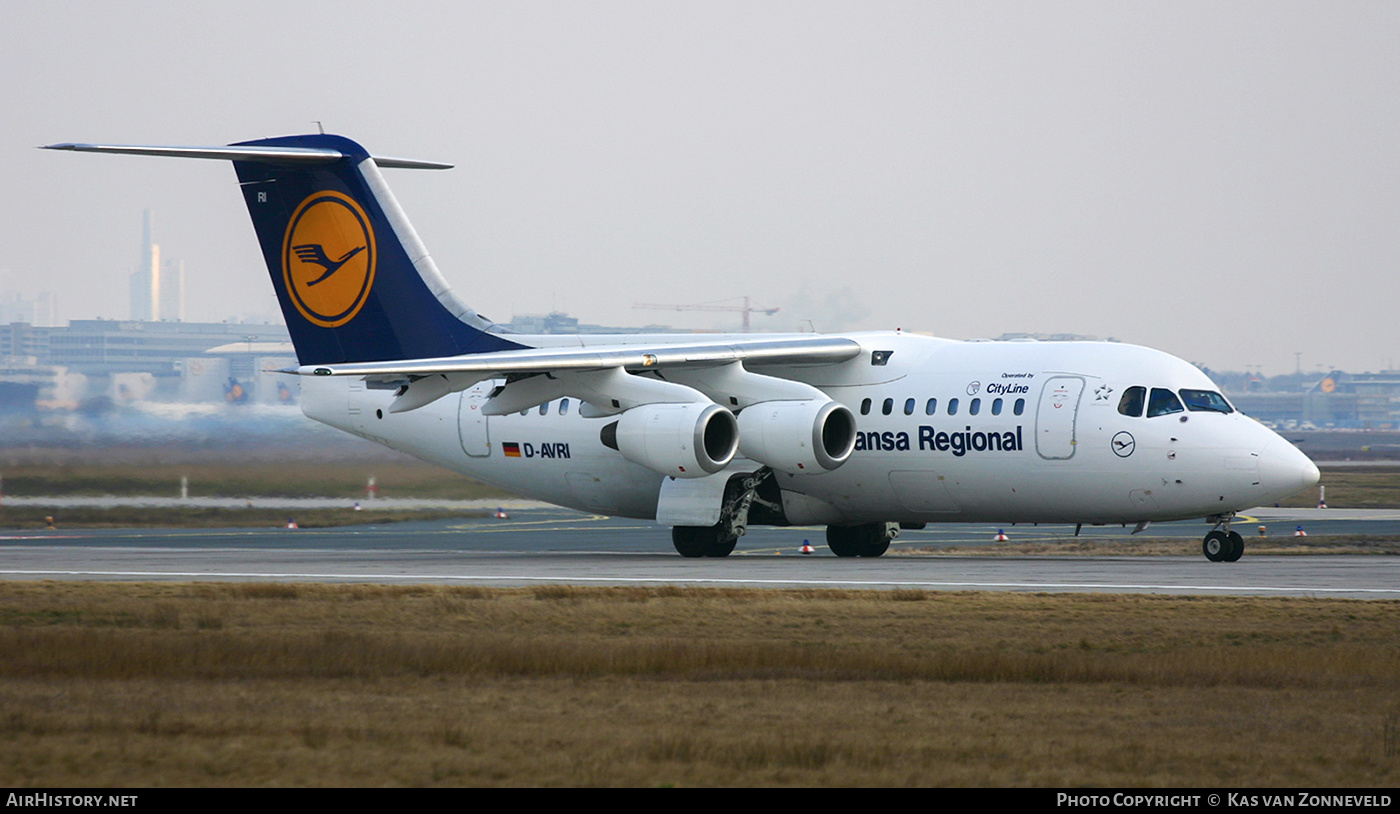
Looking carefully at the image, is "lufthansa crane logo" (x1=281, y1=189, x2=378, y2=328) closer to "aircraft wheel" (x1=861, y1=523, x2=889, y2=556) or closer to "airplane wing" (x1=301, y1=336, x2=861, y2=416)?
"airplane wing" (x1=301, y1=336, x2=861, y2=416)

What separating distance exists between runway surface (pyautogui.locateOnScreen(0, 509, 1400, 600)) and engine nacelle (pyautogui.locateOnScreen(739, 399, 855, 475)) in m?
1.58

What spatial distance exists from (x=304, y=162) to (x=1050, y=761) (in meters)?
21.8

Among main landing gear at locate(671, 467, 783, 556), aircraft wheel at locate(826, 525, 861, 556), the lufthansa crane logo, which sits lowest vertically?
aircraft wheel at locate(826, 525, 861, 556)

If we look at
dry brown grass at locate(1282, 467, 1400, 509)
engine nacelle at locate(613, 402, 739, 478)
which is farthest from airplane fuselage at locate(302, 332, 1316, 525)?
dry brown grass at locate(1282, 467, 1400, 509)

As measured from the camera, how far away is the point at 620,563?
2414 centimetres

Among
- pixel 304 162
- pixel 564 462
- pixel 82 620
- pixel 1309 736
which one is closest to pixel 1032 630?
pixel 1309 736

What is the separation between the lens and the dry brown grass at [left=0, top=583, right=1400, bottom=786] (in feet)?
28.5

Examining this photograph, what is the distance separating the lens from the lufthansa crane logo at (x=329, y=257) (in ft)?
91.8

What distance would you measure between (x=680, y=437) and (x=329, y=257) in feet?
27.0

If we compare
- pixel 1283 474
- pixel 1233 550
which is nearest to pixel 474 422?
pixel 1233 550

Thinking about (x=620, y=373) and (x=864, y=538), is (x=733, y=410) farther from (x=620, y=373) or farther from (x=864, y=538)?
(x=864, y=538)

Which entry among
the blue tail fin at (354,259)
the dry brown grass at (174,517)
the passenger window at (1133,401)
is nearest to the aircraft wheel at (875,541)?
the passenger window at (1133,401)
